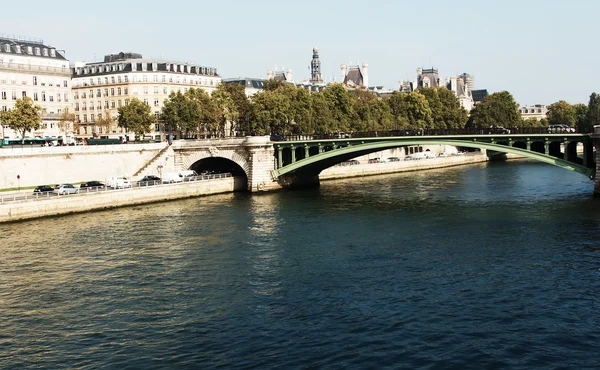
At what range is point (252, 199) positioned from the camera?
68.9 metres

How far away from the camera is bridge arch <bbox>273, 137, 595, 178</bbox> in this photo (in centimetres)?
5962

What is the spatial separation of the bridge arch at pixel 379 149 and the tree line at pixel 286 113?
3.94 metres

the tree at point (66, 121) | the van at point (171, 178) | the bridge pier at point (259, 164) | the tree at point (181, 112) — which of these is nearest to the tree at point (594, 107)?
the tree at point (181, 112)

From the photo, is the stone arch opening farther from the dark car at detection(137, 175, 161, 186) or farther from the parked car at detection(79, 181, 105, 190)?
the parked car at detection(79, 181, 105, 190)

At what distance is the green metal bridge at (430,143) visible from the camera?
5972 cm

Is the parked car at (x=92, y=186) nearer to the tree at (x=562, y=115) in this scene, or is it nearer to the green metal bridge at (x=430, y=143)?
the green metal bridge at (x=430, y=143)

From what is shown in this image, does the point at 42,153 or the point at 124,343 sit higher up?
the point at 42,153

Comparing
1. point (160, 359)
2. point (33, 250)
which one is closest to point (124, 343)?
point (160, 359)

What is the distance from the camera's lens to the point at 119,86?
11306cm

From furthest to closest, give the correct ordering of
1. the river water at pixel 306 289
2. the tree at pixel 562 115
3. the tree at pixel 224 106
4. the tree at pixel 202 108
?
the tree at pixel 562 115
the tree at pixel 224 106
the tree at pixel 202 108
the river water at pixel 306 289

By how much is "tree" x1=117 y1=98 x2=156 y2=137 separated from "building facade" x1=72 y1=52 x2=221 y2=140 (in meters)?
15.3

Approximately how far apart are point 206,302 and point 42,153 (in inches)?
1750

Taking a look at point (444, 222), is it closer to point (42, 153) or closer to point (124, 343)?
point (124, 343)

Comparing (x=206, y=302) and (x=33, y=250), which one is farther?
(x=33, y=250)
